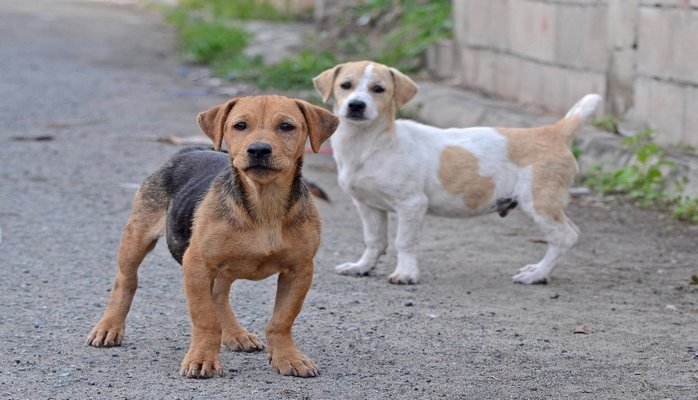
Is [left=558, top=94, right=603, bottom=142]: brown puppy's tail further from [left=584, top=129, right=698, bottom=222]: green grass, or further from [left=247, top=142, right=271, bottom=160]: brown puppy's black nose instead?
[left=247, top=142, right=271, bottom=160]: brown puppy's black nose

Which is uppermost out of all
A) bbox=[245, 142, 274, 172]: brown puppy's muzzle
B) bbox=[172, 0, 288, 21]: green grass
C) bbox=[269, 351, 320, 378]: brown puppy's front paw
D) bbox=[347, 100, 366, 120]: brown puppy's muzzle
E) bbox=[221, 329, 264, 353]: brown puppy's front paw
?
bbox=[245, 142, 274, 172]: brown puppy's muzzle

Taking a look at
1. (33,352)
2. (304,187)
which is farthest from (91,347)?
(304,187)

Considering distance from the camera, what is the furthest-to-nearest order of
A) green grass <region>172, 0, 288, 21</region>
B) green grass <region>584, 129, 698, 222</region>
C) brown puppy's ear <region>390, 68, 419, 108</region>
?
green grass <region>172, 0, 288, 21</region> < green grass <region>584, 129, 698, 222</region> < brown puppy's ear <region>390, 68, 419, 108</region>

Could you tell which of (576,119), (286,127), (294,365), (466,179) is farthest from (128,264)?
(576,119)

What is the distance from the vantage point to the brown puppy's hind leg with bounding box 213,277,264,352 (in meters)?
4.92

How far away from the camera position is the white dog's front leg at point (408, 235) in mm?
6387

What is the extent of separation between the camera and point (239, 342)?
493cm

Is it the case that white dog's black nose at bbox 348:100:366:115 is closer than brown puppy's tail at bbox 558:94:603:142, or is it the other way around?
white dog's black nose at bbox 348:100:366:115

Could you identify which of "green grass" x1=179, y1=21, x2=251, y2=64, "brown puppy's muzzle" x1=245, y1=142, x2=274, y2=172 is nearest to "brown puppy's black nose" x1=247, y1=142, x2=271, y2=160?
"brown puppy's muzzle" x1=245, y1=142, x2=274, y2=172

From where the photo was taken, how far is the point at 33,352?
4.75 metres

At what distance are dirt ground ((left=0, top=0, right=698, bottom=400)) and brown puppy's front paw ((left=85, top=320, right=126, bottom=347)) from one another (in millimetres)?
53

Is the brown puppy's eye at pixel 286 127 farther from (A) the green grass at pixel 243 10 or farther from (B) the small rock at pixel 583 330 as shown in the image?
(A) the green grass at pixel 243 10

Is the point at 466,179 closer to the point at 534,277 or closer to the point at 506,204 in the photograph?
the point at 506,204

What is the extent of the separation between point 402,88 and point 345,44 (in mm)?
8689
